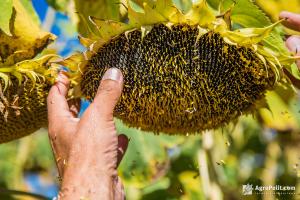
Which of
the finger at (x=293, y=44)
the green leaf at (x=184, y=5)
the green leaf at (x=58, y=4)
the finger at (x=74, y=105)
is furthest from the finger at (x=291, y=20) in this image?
the green leaf at (x=58, y=4)

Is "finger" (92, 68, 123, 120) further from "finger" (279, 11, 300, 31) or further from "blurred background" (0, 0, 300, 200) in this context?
"finger" (279, 11, 300, 31)

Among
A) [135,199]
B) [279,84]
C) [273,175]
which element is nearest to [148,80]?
[279,84]

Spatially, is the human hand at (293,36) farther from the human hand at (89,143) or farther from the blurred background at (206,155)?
the human hand at (89,143)

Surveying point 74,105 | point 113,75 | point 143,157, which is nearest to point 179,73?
point 113,75

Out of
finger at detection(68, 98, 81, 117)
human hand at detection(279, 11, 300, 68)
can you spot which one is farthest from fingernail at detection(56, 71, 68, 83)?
human hand at detection(279, 11, 300, 68)

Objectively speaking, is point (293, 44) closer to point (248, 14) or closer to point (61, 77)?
point (248, 14)
